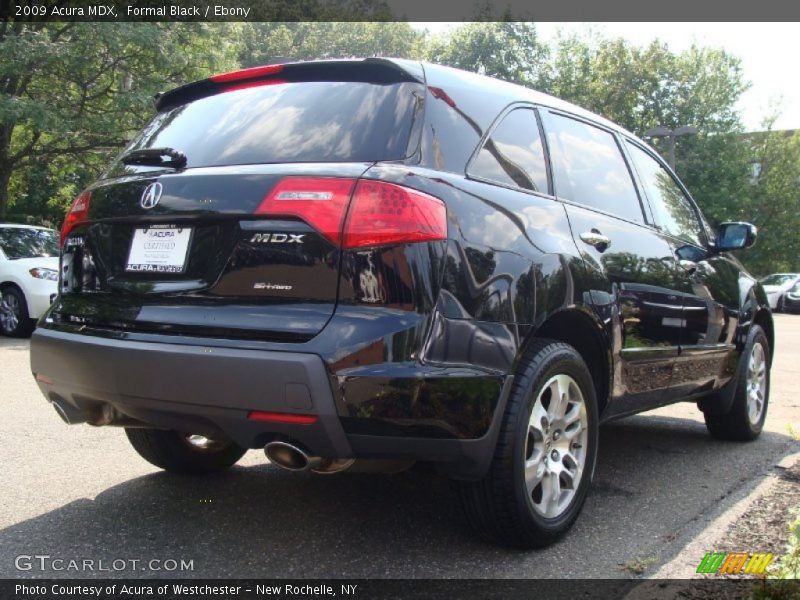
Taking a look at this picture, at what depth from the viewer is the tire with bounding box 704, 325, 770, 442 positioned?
505 centimetres

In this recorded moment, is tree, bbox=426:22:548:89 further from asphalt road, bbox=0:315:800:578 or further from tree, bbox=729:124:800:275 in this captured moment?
asphalt road, bbox=0:315:800:578

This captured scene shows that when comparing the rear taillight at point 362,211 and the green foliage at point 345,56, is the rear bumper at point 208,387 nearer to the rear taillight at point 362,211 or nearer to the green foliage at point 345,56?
the rear taillight at point 362,211

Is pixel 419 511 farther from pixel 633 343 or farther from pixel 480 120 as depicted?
pixel 480 120

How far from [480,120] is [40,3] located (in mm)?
16497

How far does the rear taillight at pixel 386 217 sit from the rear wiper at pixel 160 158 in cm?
84

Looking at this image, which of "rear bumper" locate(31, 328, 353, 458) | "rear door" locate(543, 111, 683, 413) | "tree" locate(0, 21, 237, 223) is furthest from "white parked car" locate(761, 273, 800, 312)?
"rear bumper" locate(31, 328, 353, 458)

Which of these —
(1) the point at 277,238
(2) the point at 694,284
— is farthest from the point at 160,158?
(2) the point at 694,284

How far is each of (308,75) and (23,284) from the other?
→ 360 inches

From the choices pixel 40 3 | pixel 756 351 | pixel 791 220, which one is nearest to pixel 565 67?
pixel 791 220

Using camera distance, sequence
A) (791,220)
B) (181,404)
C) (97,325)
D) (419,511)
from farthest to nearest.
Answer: (791,220), (419,511), (97,325), (181,404)

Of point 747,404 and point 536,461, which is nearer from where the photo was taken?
point 536,461

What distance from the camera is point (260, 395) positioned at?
250 cm

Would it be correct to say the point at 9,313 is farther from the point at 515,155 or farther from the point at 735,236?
the point at 515,155

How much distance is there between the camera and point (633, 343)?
12.2 feet
